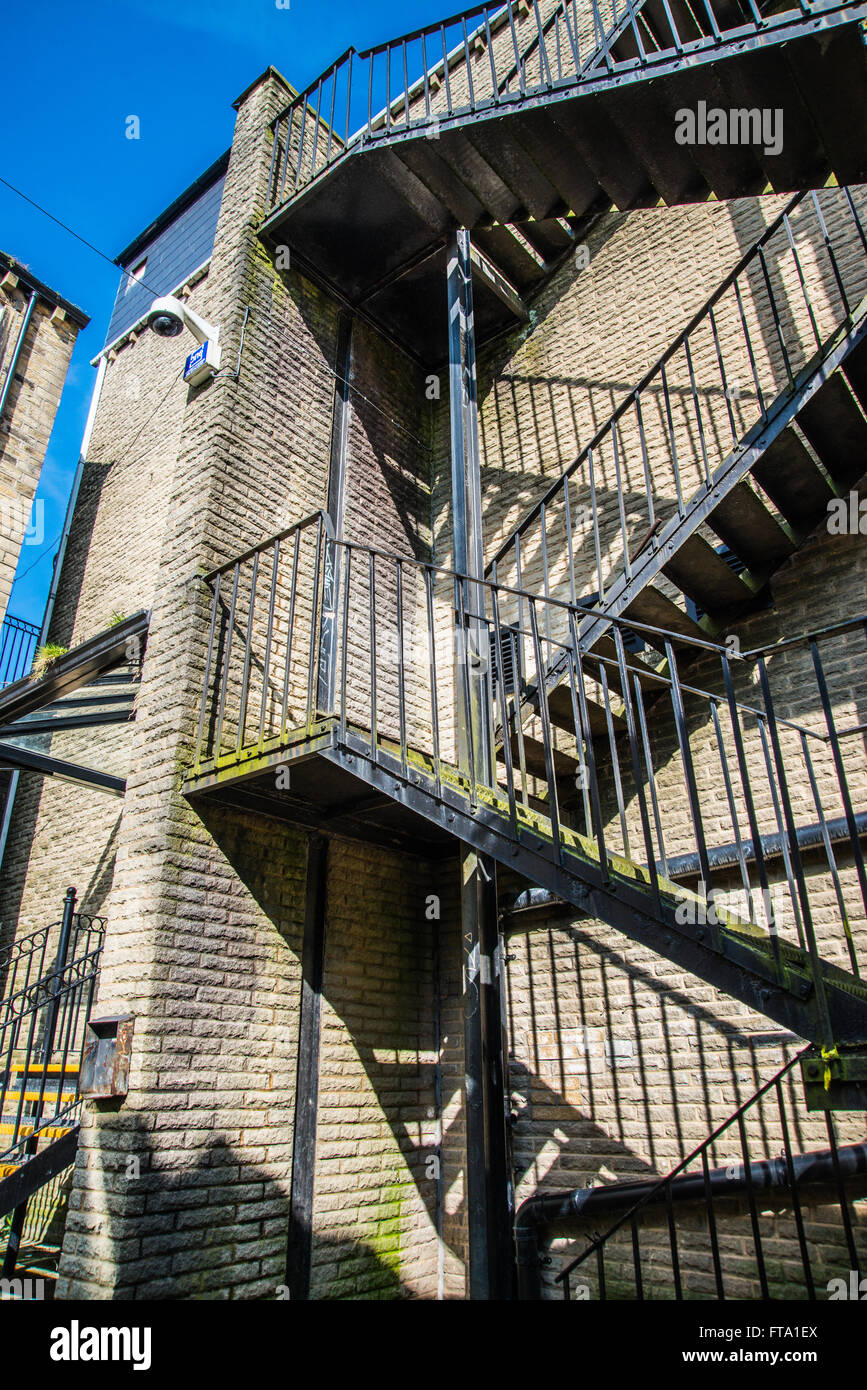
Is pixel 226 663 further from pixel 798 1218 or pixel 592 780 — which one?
pixel 798 1218

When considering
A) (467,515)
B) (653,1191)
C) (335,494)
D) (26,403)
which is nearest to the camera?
(653,1191)

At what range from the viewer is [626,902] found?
122 inches

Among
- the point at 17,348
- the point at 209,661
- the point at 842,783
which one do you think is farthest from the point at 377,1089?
the point at 17,348

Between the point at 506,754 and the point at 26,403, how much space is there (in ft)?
26.6

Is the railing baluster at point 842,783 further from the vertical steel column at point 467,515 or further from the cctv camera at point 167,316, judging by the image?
the cctv camera at point 167,316

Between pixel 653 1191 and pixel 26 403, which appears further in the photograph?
pixel 26 403

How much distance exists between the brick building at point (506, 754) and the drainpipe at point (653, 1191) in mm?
22

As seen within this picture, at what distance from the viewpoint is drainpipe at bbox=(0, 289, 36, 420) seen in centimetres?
904

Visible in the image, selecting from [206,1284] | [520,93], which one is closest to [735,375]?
[520,93]

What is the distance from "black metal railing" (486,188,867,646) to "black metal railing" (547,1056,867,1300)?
9.29 feet

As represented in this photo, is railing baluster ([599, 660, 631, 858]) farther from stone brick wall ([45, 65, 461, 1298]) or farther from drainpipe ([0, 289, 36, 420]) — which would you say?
drainpipe ([0, 289, 36, 420])

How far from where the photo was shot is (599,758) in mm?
5457

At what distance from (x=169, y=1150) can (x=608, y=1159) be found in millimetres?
2370
